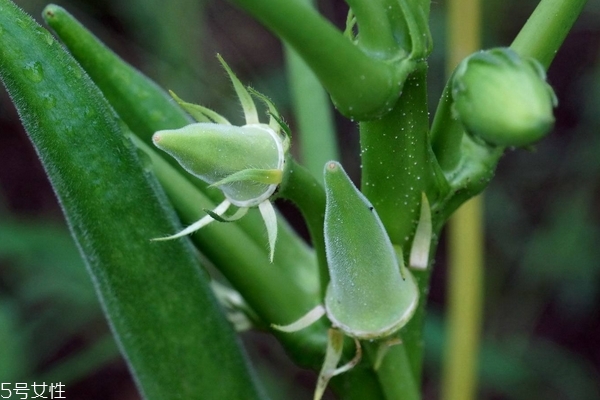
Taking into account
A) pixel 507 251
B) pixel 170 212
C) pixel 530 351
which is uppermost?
pixel 170 212

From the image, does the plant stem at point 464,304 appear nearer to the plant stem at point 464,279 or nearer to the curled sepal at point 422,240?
the plant stem at point 464,279

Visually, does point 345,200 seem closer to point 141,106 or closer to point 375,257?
point 375,257

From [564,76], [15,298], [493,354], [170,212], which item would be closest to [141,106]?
[170,212]

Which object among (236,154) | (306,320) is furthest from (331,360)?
(236,154)

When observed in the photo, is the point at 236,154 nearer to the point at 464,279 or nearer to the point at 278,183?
the point at 278,183

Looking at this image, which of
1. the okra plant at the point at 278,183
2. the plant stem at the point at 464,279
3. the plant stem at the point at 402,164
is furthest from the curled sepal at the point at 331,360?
the plant stem at the point at 464,279

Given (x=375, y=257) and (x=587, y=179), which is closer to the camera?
(x=375, y=257)

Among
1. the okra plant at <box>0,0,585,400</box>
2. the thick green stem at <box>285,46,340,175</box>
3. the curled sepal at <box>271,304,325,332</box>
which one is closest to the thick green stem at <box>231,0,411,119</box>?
the okra plant at <box>0,0,585,400</box>
